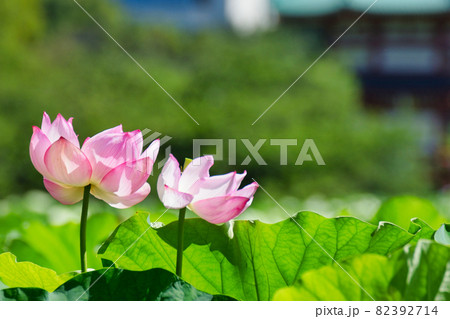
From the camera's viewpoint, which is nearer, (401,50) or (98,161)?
(98,161)

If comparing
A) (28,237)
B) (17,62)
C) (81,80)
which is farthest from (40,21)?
(28,237)

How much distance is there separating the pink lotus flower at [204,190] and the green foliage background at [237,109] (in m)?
5.46

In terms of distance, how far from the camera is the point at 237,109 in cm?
671

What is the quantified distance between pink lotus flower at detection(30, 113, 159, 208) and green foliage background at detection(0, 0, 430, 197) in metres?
5.44

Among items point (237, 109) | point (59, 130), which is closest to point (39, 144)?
point (59, 130)

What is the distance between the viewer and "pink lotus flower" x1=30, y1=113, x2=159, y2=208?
0.36m

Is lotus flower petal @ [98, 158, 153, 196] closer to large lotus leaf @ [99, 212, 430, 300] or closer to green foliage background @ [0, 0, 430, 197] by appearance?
large lotus leaf @ [99, 212, 430, 300]

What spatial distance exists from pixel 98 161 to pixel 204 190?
2.8 inches

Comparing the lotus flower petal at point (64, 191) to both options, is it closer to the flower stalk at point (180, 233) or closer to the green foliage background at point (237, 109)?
the flower stalk at point (180, 233)

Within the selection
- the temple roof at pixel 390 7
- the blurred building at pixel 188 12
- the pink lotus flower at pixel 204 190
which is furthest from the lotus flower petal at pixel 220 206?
the blurred building at pixel 188 12

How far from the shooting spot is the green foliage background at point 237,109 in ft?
21.2

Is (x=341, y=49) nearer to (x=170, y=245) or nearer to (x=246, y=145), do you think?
(x=246, y=145)

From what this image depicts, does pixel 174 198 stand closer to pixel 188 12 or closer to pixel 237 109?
pixel 237 109
